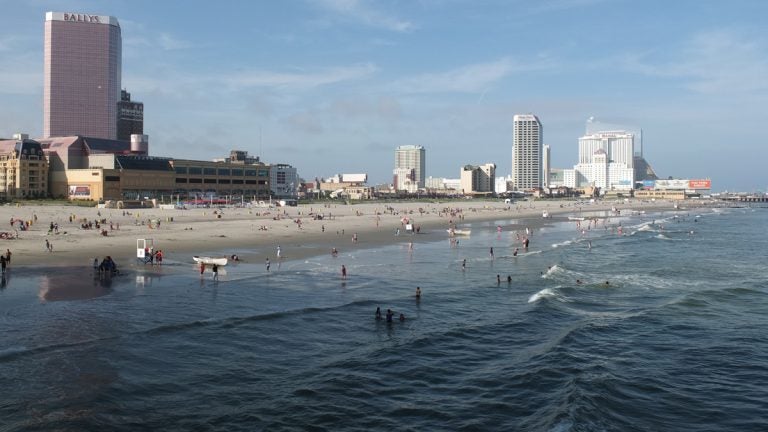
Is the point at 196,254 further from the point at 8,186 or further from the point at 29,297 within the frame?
the point at 8,186

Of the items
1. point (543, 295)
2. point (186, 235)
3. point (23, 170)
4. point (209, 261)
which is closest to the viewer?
point (543, 295)

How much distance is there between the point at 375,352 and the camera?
2208cm

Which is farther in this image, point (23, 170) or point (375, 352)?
point (23, 170)

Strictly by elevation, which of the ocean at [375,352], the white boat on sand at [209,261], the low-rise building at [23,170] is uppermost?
the low-rise building at [23,170]

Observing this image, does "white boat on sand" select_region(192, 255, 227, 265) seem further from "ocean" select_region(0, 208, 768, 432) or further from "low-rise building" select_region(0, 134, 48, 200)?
"low-rise building" select_region(0, 134, 48, 200)

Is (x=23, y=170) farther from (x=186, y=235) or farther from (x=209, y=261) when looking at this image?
(x=209, y=261)

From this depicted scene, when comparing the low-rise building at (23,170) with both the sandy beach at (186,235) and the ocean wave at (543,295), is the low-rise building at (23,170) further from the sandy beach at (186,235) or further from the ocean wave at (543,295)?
the ocean wave at (543,295)

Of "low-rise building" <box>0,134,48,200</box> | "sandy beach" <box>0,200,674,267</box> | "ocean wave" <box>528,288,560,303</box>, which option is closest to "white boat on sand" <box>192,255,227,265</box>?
"sandy beach" <box>0,200,674,267</box>

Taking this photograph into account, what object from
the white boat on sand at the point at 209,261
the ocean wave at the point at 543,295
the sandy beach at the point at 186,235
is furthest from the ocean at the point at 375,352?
the sandy beach at the point at 186,235

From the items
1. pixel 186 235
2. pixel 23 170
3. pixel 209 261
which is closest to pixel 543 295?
pixel 209 261

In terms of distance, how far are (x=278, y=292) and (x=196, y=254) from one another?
58.0 ft

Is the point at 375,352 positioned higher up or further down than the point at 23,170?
further down

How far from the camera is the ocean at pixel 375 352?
1636cm

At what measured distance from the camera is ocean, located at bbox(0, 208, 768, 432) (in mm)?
16359
